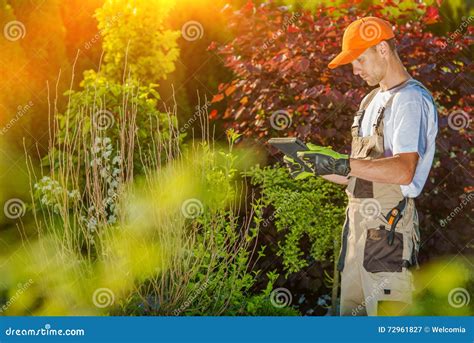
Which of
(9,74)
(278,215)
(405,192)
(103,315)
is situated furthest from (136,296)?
(9,74)

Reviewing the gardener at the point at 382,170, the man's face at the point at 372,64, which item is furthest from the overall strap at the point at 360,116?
the man's face at the point at 372,64

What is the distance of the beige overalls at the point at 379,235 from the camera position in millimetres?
4840

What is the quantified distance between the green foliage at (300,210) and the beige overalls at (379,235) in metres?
1.36

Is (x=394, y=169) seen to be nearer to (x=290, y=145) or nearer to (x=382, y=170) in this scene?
(x=382, y=170)

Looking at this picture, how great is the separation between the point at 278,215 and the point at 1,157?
2.51 meters

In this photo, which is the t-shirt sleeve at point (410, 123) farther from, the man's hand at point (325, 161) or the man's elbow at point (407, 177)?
the man's hand at point (325, 161)

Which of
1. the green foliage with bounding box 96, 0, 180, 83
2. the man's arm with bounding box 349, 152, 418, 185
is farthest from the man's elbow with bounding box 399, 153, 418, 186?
the green foliage with bounding box 96, 0, 180, 83

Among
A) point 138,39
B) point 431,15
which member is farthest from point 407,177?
point 138,39

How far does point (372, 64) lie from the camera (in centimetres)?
496

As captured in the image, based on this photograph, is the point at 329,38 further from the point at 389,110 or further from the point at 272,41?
the point at 389,110

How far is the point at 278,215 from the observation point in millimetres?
6332

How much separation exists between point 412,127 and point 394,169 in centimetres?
25

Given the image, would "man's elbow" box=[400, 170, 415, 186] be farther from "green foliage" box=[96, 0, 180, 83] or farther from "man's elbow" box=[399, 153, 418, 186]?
"green foliage" box=[96, 0, 180, 83]

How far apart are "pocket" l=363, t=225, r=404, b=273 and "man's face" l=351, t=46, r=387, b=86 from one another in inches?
33.5
